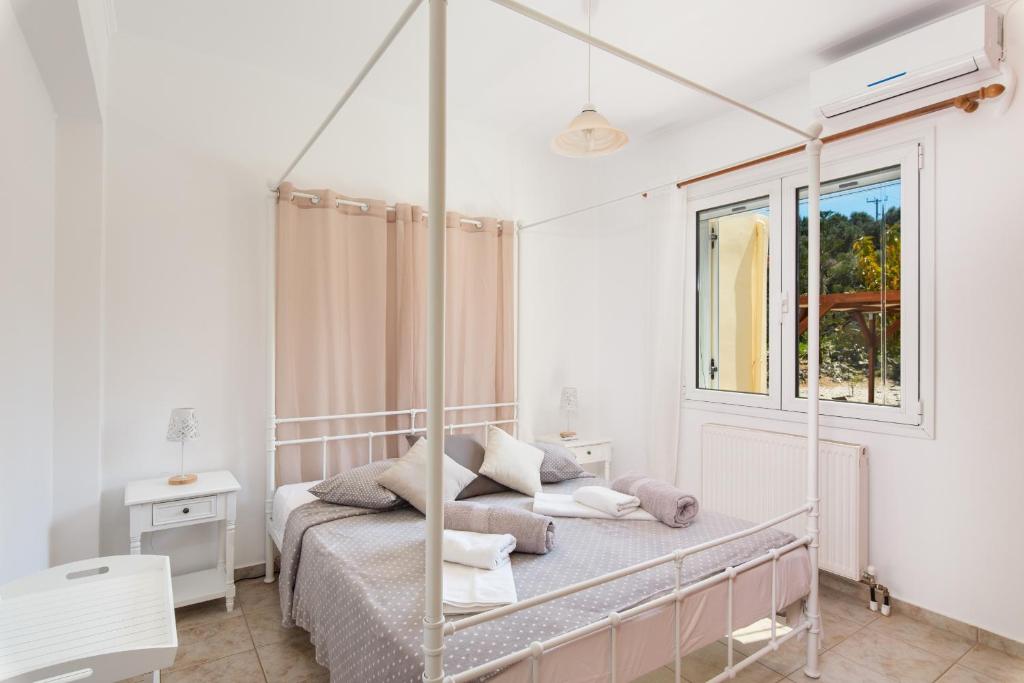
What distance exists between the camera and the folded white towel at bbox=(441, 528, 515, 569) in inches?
71.9

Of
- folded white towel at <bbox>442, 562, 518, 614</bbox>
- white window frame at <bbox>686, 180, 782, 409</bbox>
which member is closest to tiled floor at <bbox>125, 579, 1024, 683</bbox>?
folded white towel at <bbox>442, 562, 518, 614</bbox>

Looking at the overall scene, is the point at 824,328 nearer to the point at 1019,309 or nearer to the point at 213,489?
the point at 1019,309

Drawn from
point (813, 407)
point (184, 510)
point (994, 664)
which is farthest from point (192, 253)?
point (994, 664)

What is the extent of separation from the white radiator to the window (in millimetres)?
231

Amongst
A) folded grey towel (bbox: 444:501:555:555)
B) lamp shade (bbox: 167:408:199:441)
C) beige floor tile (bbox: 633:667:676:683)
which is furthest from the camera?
lamp shade (bbox: 167:408:199:441)

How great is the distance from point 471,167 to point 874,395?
279 centimetres

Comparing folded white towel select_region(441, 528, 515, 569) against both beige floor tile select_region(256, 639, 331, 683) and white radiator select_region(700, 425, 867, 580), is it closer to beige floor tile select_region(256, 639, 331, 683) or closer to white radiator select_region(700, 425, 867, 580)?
beige floor tile select_region(256, 639, 331, 683)

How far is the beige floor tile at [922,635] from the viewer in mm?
2373

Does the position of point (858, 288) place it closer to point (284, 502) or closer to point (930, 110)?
point (930, 110)

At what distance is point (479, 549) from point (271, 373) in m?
1.70

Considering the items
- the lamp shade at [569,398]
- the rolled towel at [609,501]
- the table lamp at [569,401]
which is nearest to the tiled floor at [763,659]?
the rolled towel at [609,501]

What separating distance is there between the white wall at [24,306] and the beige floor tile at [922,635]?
3.50 m

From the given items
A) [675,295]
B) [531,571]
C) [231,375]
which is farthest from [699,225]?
[231,375]

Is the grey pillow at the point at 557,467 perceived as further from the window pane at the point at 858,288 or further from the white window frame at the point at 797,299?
the window pane at the point at 858,288
